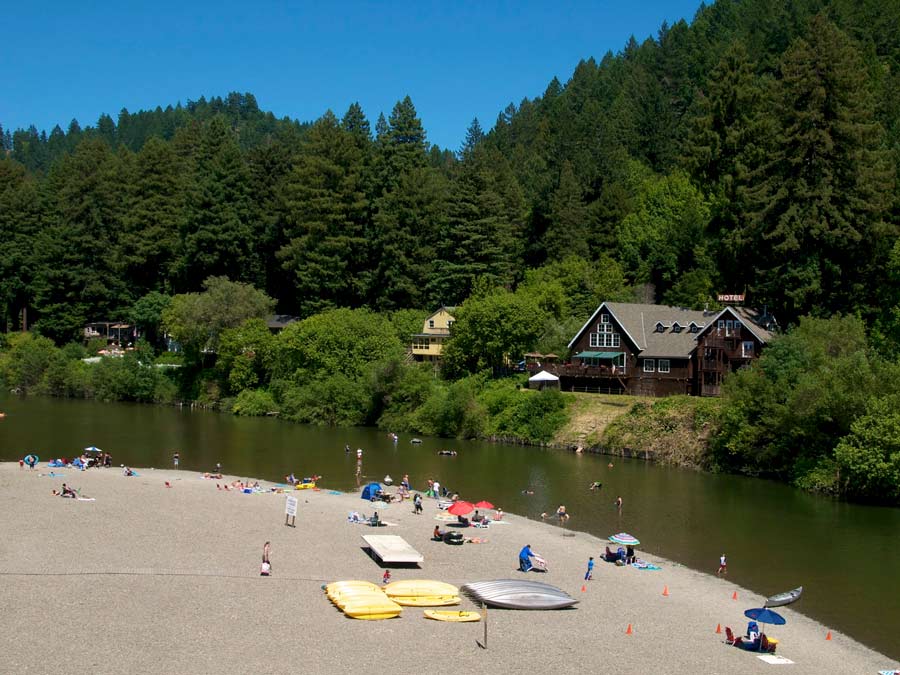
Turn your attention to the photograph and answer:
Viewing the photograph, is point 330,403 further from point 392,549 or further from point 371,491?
point 392,549

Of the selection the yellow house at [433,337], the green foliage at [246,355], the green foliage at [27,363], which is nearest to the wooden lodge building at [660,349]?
the yellow house at [433,337]

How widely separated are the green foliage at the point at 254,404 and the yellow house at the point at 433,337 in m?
13.8

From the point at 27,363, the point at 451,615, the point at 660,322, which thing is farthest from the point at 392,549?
the point at 27,363

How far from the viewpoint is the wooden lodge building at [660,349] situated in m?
63.8

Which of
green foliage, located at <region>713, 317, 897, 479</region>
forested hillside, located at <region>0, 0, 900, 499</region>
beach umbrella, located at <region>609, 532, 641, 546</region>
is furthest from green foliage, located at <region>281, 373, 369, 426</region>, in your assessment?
beach umbrella, located at <region>609, 532, 641, 546</region>

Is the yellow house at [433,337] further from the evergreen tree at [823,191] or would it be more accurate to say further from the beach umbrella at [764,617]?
the beach umbrella at [764,617]

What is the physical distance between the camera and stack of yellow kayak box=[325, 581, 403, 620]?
26.8 meters

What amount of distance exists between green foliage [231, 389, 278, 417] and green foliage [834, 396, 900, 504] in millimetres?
48716

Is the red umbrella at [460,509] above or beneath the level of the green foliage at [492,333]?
beneath

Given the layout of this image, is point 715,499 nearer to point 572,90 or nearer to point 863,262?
point 863,262

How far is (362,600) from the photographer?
27.3 meters

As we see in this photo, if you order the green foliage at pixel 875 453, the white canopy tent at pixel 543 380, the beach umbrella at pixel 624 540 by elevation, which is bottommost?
the beach umbrella at pixel 624 540

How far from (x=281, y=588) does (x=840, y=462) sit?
31.2 meters

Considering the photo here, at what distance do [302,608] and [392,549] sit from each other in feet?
20.4
